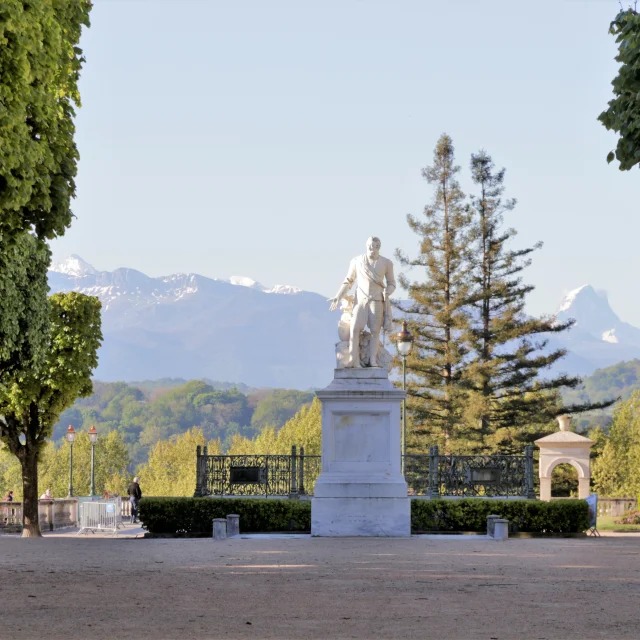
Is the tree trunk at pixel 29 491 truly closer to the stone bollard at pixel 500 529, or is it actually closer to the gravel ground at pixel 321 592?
the gravel ground at pixel 321 592

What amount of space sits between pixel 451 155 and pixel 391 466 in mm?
37251

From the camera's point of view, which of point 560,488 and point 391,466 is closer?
point 391,466

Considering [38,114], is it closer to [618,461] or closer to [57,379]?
[57,379]

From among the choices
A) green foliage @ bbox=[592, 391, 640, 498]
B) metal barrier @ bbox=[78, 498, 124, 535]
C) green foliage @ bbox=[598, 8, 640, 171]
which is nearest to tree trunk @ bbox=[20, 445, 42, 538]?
metal barrier @ bbox=[78, 498, 124, 535]

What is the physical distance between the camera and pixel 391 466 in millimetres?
23828

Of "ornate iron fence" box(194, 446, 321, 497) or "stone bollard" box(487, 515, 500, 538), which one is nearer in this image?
"stone bollard" box(487, 515, 500, 538)

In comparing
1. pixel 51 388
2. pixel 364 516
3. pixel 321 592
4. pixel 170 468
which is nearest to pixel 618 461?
pixel 51 388

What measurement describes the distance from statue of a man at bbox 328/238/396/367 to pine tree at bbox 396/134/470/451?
29.9 m

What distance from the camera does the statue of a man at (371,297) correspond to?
24.6 meters

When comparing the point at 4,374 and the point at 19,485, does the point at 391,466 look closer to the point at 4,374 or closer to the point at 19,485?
the point at 4,374

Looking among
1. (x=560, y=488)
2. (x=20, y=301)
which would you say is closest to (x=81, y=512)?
(x=20, y=301)

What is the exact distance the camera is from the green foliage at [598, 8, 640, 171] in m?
11.9

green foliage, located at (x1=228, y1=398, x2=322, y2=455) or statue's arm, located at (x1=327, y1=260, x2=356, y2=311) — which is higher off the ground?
statue's arm, located at (x1=327, y1=260, x2=356, y2=311)

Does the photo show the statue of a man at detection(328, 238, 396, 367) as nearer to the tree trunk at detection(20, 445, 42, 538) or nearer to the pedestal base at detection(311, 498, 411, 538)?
the pedestal base at detection(311, 498, 411, 538)
